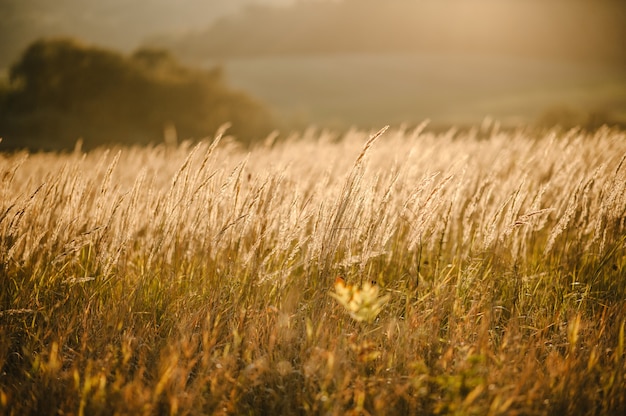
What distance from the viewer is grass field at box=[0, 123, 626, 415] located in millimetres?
1812

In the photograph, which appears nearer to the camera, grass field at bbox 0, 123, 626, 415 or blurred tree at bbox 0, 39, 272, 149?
grass field at bbox 0, 123, 626, 415

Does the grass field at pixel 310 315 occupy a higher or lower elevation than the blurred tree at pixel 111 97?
lower

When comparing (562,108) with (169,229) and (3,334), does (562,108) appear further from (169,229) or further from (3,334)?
(3,334)

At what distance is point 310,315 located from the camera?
7.78 feet

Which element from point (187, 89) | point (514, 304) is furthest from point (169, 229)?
point (187, 89)

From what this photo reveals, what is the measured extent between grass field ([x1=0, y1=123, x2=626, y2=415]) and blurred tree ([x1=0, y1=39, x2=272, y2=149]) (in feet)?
64.1

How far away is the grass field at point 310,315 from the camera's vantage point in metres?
1.81

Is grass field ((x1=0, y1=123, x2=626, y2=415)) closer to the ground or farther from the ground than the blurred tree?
closer to the ground

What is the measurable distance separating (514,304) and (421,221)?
27.3 inches

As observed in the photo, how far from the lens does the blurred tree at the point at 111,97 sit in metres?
21.6

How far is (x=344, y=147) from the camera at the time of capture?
19.7 ft

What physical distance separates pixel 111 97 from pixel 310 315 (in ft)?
75.1

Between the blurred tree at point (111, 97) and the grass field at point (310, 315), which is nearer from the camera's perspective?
the grass field at point (310, 315)

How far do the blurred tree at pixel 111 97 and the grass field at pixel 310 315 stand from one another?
1953cm
